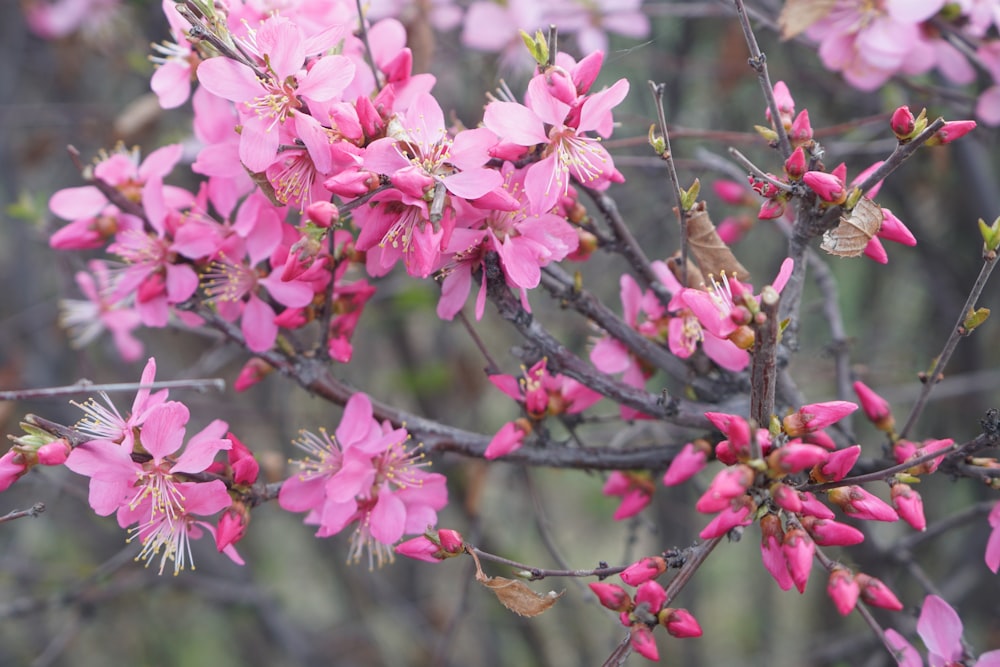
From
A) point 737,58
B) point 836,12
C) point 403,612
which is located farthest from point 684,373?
point 403,612

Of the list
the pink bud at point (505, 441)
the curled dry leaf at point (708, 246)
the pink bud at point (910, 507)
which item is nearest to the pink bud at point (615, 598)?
the pink bud at point (505, 441)

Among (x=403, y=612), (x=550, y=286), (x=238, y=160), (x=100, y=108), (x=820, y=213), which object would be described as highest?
(x=820, y=213)

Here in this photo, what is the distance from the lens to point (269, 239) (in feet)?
5.05

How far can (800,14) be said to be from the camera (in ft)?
6.08

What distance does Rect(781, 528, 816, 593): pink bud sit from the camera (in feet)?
3.76

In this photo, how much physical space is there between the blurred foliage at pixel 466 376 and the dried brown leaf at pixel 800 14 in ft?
0.86

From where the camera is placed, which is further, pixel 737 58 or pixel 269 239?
pixel 737 58

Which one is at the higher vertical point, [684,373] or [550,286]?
[550,286]

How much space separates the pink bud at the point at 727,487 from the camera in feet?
3.62

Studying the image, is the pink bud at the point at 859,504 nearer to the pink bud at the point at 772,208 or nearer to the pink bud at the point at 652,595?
the pink bud at the point at 652,595

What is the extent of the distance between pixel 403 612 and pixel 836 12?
2.84 meters

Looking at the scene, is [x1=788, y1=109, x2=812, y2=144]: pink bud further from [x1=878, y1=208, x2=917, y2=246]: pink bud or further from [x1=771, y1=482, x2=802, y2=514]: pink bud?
[x1=771, y1=482, x2=802, y2=514]: pink bud

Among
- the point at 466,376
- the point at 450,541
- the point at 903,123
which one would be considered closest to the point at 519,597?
the point at 450,541

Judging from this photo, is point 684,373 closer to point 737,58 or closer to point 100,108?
point 737,58
